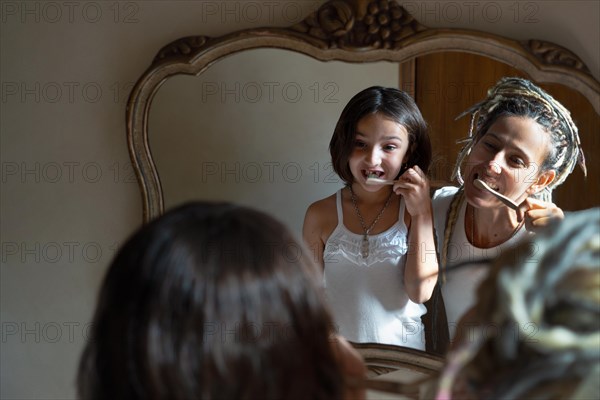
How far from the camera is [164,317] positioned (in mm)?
457

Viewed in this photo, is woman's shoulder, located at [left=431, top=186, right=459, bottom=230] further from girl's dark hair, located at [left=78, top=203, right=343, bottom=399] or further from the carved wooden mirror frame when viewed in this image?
girl's dark hair, located at [left=78, top=203, right=343, bottom=399]

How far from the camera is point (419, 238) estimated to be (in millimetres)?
938

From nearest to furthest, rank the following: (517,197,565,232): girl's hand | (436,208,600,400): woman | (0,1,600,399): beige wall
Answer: (436,208,600,400): woman, (517,197,565,232): girl's hand, (0,1,600,399): beige wall

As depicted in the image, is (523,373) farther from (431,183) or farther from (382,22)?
(382,22)

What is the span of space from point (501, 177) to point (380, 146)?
143mm

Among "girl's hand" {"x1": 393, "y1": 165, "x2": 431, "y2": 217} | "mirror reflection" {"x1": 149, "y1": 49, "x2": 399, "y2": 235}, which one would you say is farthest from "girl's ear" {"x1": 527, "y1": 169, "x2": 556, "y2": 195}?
"mirror reflection" {"x1": 149, "y1": 49, "x2": 399, "y2": 235}

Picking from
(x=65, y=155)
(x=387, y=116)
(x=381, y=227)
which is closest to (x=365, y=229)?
(x=381, y=227)

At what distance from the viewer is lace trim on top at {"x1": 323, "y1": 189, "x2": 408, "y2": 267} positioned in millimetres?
942

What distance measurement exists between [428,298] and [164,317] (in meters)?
0.53

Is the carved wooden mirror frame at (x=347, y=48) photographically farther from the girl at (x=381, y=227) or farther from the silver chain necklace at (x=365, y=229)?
the silver chain necklace at (x=365, y=229)

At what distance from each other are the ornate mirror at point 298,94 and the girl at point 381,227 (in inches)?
0.8

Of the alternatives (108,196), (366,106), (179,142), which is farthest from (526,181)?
(108,196)

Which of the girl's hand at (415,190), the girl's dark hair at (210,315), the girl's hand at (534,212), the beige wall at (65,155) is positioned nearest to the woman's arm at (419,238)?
the girl's hand at (415,190)

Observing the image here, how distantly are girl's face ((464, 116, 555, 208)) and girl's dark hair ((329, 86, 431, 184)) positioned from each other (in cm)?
7
